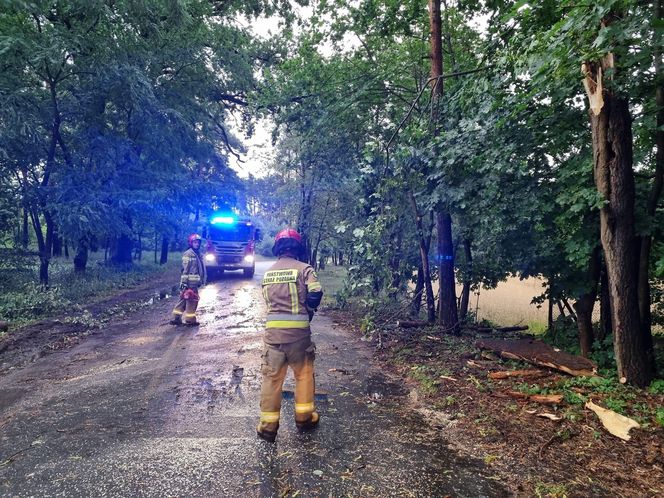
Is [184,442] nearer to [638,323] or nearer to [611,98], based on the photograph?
[638,323]

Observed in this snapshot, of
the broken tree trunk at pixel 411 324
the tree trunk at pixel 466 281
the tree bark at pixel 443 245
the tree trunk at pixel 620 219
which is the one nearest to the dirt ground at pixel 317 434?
the tree trunk at pixel 620 219

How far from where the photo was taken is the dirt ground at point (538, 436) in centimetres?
323

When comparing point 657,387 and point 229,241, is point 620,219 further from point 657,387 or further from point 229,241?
point 229,241

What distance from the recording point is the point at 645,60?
4.16 meters

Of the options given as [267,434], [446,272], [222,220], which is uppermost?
[222,220]

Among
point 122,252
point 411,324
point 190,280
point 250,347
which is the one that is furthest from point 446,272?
point 122,252

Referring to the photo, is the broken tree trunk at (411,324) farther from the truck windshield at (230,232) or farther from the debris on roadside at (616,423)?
the truck windshield at (230,232)

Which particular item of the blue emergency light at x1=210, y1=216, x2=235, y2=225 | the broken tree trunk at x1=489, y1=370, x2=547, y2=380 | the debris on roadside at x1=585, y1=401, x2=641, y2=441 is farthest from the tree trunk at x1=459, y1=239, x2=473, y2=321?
the blue emergency light at x1=210, y1=216, x2=235, y2=225

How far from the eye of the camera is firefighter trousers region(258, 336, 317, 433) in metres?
4.14

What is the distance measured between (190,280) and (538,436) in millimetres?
7417

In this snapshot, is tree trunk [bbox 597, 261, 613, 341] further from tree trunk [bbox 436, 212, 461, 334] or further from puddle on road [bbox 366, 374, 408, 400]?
puddle on road [bbox 366, 374, 408, 400]

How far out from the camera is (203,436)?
4074mm

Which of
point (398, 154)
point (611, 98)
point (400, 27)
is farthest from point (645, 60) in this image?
point (400, 27)

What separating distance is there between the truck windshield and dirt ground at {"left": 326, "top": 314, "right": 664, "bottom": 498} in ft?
47.8
